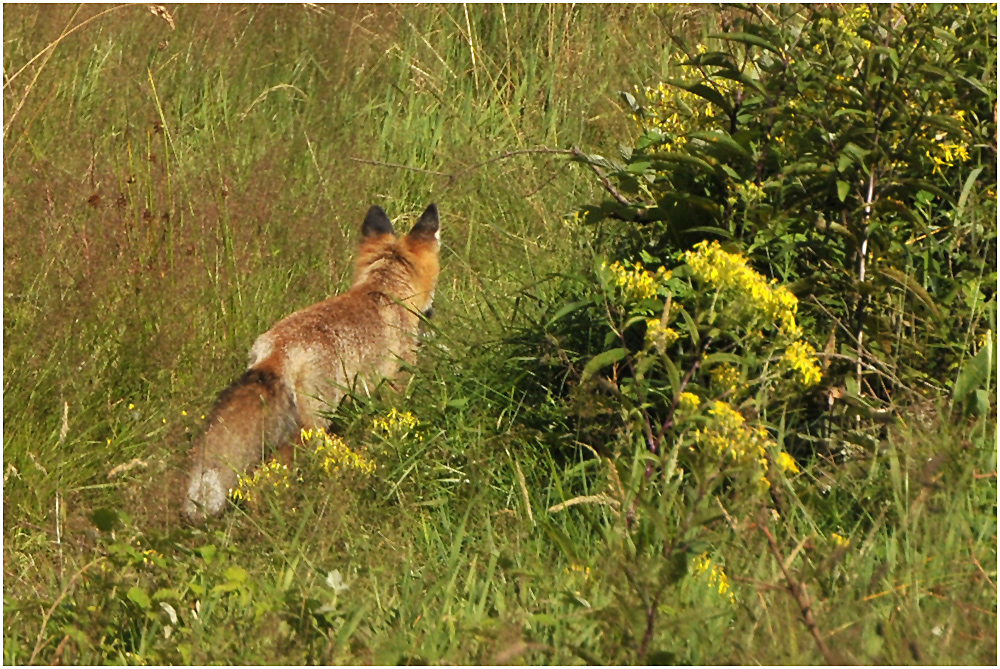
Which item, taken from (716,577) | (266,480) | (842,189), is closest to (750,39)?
(842,189)

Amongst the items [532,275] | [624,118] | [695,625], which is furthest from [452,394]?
[624,118]

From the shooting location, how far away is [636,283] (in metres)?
4.03

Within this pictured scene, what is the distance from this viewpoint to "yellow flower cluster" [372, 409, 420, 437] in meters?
4.53

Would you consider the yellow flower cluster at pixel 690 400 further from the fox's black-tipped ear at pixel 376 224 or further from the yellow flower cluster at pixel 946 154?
the fox's black-tipped ear at pixel 376 224

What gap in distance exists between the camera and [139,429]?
5.12m

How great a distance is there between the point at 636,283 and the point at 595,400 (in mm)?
407

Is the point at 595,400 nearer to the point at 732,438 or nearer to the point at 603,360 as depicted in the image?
the point at 603,360

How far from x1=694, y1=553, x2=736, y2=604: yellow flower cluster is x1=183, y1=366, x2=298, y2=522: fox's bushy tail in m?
1.79

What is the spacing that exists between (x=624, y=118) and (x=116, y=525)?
5.04m

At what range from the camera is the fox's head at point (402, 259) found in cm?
589

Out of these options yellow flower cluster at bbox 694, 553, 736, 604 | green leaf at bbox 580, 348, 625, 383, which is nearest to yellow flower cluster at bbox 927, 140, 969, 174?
green leaf at bbox 580, 348, 625, 383

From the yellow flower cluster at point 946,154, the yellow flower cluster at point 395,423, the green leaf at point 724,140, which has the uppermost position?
the yellow flower cluster at point 946,154

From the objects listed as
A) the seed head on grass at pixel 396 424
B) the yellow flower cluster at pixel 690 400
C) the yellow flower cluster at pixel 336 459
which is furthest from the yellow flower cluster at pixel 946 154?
the yellow flower cluster at pixel 336 459

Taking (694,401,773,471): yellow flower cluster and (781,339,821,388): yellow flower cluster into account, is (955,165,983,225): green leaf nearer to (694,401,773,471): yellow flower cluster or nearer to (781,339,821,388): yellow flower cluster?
(781,339,821,388): yellow flower cluster
